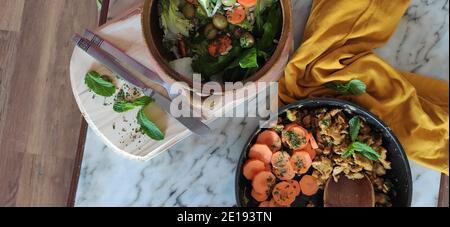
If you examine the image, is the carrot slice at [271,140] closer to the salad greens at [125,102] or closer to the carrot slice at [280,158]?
the carrot slice at [280,158]

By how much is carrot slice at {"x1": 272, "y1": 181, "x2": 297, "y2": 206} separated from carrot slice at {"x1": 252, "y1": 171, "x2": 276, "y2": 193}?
1 cm

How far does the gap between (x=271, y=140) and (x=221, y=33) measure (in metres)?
0.18

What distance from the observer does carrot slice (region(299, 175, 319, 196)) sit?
0.84 meters

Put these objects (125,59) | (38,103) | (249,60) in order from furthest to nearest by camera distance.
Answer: (38,103) → (125,59) → (249,60)

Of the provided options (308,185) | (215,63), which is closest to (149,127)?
(215,63)

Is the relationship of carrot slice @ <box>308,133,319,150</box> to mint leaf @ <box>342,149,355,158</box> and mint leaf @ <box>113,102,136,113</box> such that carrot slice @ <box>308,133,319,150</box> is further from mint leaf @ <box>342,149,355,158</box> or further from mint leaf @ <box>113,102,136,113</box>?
mint leaf @ <box>113,102,136,113</box>

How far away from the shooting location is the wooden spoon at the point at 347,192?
833 mm

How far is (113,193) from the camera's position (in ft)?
2.94

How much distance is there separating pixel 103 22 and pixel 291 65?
33 centimetres

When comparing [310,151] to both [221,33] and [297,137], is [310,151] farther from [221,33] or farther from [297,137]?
[221,33]

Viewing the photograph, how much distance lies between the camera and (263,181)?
0.83m

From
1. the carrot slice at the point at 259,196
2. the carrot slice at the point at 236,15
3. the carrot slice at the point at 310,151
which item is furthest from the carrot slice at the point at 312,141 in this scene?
the carrot slice at the point at 236,15

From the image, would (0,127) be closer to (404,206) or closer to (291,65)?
(291,65)
